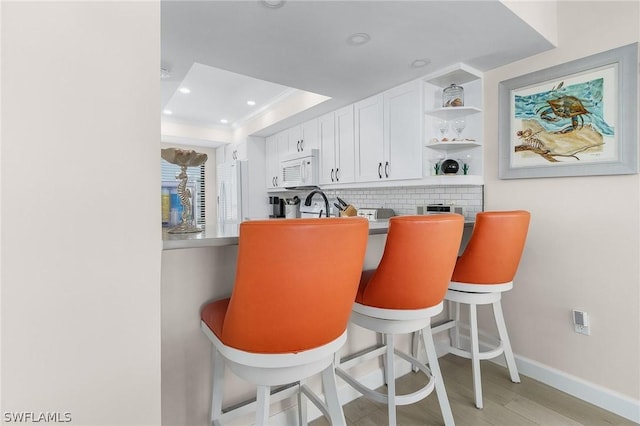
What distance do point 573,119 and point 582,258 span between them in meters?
0.85

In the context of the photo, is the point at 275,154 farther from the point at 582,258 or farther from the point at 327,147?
the point at 582,258

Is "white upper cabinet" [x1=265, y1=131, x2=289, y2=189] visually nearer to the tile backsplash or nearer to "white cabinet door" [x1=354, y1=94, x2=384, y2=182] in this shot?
the tile backsplash

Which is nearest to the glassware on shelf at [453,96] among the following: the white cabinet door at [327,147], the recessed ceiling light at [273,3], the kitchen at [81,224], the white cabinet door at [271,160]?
the white cabinet door at [327,147]

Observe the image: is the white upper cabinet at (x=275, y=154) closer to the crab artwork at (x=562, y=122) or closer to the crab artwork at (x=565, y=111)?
the crab artwork at (x=562, y=122)

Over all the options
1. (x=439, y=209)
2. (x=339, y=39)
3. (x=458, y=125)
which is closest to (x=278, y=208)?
(x=439, y=209)

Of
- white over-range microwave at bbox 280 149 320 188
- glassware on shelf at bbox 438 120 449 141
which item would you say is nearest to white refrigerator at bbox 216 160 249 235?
white over-range microwave at bbox 280 149 320 188

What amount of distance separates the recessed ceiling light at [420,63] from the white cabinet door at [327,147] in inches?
54.0

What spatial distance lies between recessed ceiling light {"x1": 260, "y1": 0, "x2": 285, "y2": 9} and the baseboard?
2.70 metres

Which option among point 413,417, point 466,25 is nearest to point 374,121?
point 466,25

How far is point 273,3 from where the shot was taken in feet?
5.21

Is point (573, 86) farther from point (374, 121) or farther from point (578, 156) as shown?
point (374, 121)

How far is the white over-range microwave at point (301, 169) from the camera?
12.7 ft

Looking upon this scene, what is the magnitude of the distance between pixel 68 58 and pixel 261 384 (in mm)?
1008

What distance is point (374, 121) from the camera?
119 inches
